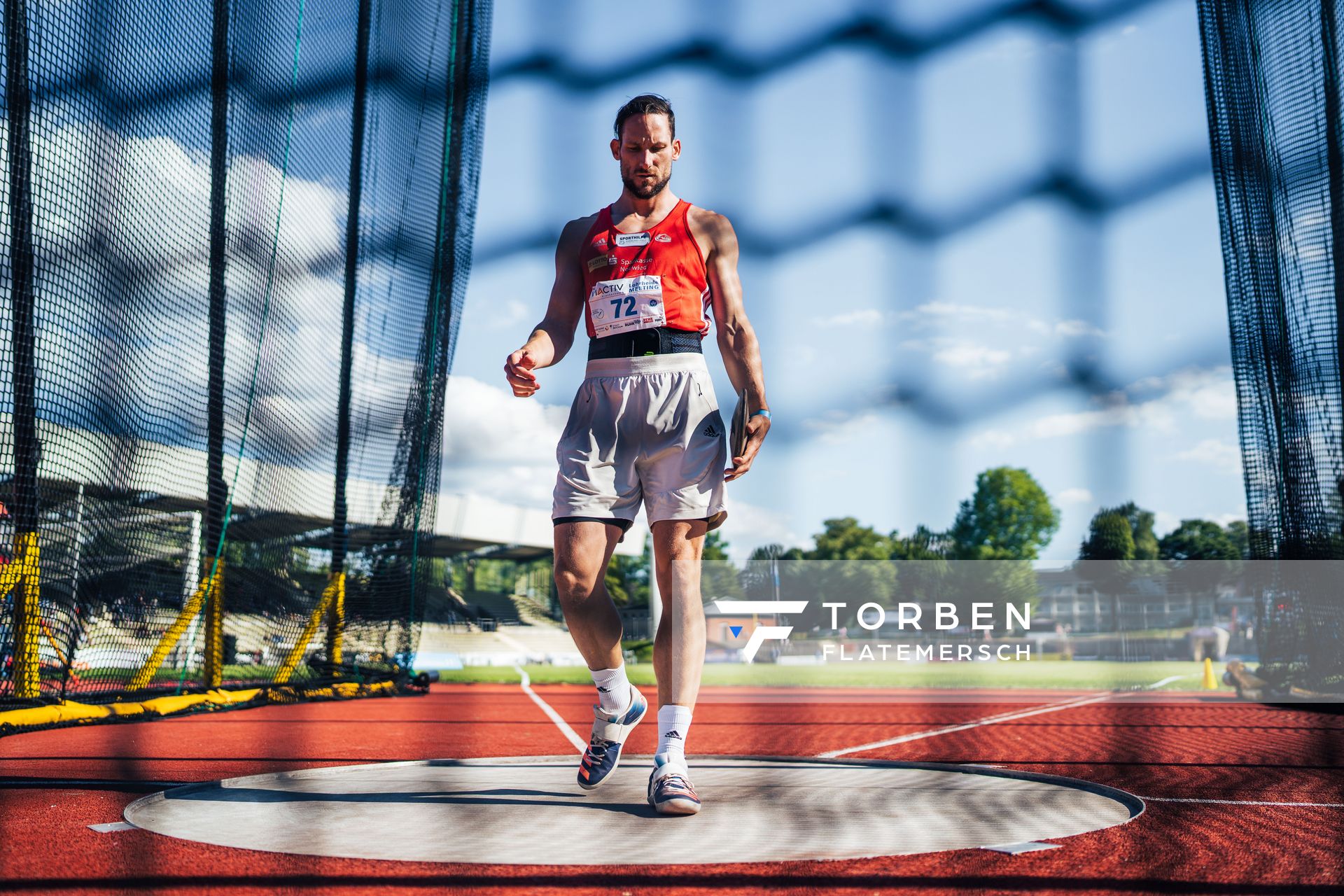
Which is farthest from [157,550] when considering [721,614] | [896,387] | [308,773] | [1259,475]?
[721,614]

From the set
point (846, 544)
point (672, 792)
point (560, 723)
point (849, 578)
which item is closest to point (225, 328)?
point (560, 723)

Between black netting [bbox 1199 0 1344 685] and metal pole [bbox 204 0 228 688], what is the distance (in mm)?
4843

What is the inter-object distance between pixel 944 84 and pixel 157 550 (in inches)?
144

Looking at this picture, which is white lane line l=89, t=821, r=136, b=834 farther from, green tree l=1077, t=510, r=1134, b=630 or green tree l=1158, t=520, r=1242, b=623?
green tree l=1158, t=520, r=1242, b=623

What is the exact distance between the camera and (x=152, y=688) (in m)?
5.17

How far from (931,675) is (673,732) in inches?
625

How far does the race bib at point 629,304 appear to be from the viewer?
2.40m

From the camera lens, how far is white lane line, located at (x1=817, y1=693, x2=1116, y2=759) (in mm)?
3750

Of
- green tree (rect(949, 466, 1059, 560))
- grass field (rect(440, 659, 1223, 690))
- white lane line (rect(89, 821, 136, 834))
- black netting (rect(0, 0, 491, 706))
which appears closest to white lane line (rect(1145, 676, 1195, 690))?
grass field (rect(440, 659, 1223, 690))

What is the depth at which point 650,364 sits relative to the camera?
239cm

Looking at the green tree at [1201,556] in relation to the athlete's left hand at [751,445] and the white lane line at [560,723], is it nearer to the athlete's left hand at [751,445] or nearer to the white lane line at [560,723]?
the white lane line at [560,723]

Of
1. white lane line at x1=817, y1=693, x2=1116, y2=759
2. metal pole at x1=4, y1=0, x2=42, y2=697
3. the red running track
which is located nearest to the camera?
the red running track

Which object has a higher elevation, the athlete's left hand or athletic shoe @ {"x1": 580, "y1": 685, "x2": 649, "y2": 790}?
the athlete's left hand

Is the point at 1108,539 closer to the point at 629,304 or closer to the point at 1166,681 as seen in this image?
the point at 629,304
